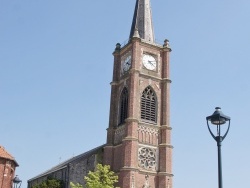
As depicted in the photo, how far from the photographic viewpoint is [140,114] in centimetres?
4984

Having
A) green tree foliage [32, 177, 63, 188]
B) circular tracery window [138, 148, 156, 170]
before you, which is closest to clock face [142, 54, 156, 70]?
circular tracery window [138, 148, 156, 170]

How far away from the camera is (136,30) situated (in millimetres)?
53562

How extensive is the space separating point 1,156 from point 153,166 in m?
18.8

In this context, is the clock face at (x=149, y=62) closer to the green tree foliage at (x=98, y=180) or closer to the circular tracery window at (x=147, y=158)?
the circular tracery window at (x=147, y=158)

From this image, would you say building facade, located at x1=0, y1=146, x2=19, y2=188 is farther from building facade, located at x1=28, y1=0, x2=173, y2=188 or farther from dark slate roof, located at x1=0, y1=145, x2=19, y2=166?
building facade, located at x1=28, y1=0, x2=173, y2=188

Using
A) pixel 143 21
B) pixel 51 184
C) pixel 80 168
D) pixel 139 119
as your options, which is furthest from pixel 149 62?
pixel 51 184

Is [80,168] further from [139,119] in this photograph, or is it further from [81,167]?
[139,119]

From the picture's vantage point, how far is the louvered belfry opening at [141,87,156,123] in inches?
1984

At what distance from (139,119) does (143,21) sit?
1523 cm

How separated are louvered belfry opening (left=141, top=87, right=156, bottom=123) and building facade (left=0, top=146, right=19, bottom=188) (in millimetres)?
17888

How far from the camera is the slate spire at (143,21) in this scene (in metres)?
55.9

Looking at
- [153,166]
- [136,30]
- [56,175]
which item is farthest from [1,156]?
[136,30]

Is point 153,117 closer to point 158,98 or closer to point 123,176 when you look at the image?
point 158,98

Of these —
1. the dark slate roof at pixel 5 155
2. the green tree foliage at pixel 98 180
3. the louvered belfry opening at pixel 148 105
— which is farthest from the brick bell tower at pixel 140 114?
the dark slate roof at pixel 5 155
